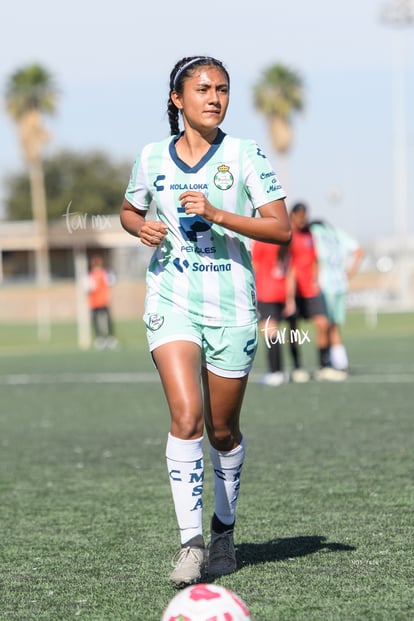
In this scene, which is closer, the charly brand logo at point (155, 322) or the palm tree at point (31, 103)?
the charly brand logo at point (155, 322)

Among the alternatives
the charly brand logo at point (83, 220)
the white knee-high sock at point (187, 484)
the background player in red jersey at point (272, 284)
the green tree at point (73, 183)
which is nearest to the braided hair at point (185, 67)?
the charly brand logo at point (83, 220)

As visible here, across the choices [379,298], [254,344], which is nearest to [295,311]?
Result: [254,344]

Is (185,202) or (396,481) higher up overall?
(185,202)

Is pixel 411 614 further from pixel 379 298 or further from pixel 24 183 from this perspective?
pixel 24 183

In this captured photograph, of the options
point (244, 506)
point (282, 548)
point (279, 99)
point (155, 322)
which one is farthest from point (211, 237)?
point (279, 99)

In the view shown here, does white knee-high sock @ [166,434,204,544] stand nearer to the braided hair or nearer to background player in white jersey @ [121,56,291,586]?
background player in white jersey @ [121,56,291,586]

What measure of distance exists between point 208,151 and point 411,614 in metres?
2.17

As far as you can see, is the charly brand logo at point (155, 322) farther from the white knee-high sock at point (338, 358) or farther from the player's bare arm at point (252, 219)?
the white knee-high sock at point (338, 358)

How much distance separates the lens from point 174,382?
17.7ft

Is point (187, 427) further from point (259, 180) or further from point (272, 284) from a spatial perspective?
point (272, 284)

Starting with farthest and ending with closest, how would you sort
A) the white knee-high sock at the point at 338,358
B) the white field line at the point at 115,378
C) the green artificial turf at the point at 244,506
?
the white knee-high sock at the point at 338,358 → the white field line at the point at 115,378 → the green artificial turf at the point at 244,506

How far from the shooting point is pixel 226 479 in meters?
5.79

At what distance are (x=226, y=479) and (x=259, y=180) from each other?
54.8 inches

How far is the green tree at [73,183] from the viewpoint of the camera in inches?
3406
